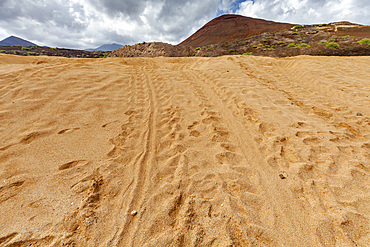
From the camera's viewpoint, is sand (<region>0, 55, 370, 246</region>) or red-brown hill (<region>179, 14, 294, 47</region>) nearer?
sand (<region>0, 55, 370, 246</region>)

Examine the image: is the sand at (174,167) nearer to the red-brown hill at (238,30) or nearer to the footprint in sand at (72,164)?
the footprint in sand at (72,164)

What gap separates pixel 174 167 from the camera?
2209 millimetres

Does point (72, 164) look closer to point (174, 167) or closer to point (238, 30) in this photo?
point (174, 167)

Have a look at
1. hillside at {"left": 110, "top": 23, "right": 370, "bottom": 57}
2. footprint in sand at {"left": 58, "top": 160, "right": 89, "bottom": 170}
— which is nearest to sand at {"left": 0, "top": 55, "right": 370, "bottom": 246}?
footprint in sand at {"left": 58, "top": 160, "right": 89, "bottom": 170}

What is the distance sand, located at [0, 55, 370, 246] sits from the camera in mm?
1485

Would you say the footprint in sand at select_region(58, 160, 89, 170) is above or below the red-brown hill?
below

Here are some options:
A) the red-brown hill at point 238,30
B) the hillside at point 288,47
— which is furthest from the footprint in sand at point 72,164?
the red-brown hill at point 238,30

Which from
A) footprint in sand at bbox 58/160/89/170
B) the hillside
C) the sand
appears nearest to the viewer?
the sand

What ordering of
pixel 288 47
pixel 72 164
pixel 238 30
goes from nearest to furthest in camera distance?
pixel 72 164
pixel 288 47
pixel 238 30

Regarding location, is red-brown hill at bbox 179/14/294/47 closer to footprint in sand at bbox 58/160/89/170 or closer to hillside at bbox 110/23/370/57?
hillside at bbox 110/23/370/57

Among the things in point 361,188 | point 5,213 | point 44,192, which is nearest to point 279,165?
point 361,188

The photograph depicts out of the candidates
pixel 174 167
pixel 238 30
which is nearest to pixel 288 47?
pixel 174 167

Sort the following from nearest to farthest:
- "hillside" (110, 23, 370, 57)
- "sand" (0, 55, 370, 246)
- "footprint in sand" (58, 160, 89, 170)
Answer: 1. "sand" (0, 55, 370, 246)
2. "footprint in sand" (58, 160, 89, 170)
3. "hillside" (110, 23, 370, 57)

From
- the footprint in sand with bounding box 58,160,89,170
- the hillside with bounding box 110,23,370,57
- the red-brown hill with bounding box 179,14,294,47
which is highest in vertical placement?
the red-brown hill with bounding box 179,14,294,47
